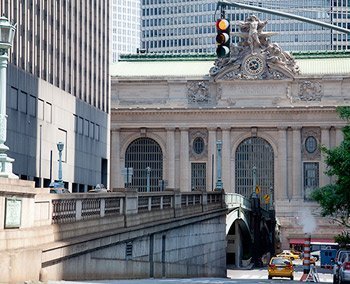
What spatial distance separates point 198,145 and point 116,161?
37.5 ft

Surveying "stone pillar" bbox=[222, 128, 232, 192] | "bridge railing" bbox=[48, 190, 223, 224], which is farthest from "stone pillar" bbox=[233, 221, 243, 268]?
"bridge railing" bbox=[48, 190, 223, 224]

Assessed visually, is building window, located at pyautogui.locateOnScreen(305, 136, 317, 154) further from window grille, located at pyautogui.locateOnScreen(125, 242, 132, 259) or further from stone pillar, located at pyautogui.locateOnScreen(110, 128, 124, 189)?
window grille, located at pyautogui.locateOnScreen(125, 242, 132, 259)

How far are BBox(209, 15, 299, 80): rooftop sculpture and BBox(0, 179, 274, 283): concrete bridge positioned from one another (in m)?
85.1

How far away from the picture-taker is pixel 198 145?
15825cm

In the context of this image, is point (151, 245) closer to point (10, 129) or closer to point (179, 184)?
point (10, 129)

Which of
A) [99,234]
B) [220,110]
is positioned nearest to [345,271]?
[99,234]

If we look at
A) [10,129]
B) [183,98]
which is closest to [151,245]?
[10,129]

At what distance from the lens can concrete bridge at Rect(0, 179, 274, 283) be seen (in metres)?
30.0

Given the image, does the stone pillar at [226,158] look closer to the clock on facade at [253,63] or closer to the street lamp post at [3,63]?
the clock on facade at [253,63]

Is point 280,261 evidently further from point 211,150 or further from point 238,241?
point 211,150

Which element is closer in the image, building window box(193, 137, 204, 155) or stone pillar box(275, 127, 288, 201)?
stone pillar box(275, 127, 288, 201)

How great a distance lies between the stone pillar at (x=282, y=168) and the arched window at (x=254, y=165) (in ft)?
5.41

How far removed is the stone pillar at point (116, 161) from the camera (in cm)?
15812

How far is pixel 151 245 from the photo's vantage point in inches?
1945
